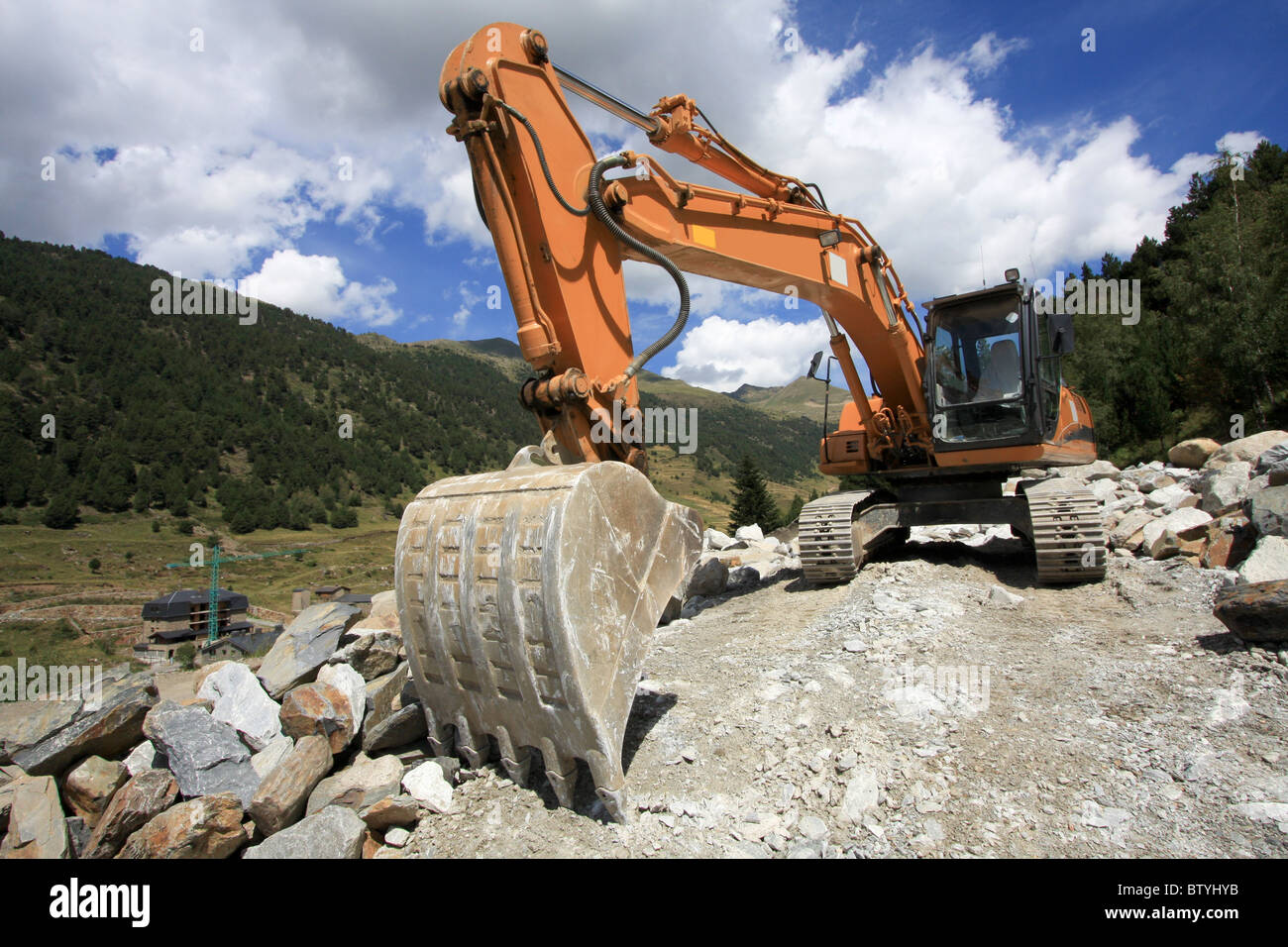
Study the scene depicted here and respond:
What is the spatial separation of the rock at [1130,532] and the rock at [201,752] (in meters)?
8.81

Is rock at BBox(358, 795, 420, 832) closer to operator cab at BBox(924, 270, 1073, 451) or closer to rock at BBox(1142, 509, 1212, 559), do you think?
operator cab at BBox(924, 270, 1073, 451)

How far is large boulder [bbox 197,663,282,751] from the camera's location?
4609mm

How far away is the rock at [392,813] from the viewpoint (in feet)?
12.4

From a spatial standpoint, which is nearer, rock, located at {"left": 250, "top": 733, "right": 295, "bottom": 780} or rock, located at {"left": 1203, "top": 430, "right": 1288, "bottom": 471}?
rock, located at {"left": 250, "top": 733, "right": 295, "bottom": 780}

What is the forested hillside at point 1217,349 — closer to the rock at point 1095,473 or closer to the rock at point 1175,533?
the rock at point 1095,473

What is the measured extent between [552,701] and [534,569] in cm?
65

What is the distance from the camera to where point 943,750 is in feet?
12.6

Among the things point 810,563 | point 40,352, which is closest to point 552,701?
point 810,563

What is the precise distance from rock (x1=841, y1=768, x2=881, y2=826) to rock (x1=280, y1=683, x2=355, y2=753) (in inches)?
124

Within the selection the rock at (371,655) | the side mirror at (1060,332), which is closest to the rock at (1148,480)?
the side mirror at (1060,332)

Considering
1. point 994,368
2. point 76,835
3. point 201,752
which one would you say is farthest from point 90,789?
point 994,368

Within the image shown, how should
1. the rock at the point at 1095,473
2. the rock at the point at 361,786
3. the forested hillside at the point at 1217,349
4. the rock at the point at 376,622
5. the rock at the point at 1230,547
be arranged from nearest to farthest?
the rock at the point at 361,786
the rock at the point at 376,622
the rock at the point at 1230,547
the rock at the point at 1095,473
the forested hillside at the point at 1217,349

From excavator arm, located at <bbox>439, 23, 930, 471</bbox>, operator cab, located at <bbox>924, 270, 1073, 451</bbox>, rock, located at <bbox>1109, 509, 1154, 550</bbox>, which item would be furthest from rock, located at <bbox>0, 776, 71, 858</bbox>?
rock, located at <bbox>1109, 509, 1154, 550</bbox>

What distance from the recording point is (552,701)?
11.1ft
